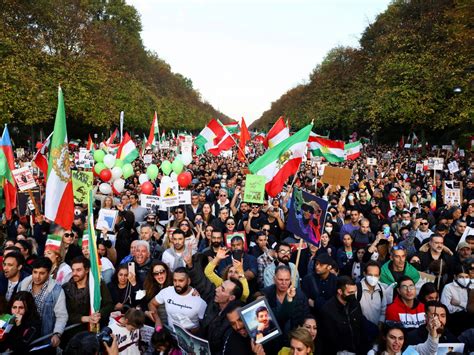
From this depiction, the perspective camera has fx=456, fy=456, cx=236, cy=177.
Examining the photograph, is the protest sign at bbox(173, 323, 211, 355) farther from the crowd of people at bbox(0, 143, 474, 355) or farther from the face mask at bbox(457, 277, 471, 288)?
the face mask at bbox(457, 277, 471, 288)

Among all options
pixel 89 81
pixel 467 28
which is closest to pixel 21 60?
pixel 89 81

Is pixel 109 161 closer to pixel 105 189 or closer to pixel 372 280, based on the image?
pixel 105 189

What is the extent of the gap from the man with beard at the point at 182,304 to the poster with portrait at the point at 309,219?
197cm

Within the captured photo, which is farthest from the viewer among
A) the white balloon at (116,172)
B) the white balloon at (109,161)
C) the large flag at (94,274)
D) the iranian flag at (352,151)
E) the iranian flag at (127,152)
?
the iranian flag at (352,151)

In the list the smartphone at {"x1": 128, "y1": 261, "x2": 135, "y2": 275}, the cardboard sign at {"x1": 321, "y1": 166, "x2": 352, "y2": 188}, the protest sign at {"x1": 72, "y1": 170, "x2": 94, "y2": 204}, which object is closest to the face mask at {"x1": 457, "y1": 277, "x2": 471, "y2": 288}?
the smartphone at {"x1": 128, "y1": 261, "x2": 135, "y2": 275}

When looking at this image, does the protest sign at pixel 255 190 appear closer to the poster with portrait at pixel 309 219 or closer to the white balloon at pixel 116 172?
the poster with portrait at pixel 309 219

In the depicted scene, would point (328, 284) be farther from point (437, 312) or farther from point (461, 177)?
point (461, 177)

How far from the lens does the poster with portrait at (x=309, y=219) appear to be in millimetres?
5945

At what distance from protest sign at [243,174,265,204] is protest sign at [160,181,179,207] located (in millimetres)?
1373

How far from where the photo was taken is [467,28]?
23625 millimetres

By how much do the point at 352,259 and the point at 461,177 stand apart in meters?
14.0

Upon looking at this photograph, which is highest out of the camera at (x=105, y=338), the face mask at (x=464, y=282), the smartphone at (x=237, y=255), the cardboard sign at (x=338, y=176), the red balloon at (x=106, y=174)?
the red balloon at (x=106, y=174)

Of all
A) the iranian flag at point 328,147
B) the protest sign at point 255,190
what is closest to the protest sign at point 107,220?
the protest sign at point 255,190

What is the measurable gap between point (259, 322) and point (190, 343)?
25.0 inches
